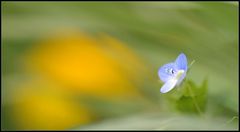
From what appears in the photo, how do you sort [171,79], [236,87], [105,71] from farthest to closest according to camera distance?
[105,71]
[236,87]
[171,79]

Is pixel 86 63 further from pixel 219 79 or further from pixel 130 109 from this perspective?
pixel 219 79

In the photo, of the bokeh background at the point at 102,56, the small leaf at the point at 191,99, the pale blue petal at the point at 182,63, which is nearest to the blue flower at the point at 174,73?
the pale blue petal at the point at 182,63

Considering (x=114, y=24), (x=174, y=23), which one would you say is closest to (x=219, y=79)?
(x=174, y=23)

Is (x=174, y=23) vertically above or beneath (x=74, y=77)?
above

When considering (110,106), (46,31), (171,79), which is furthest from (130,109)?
(171,79)

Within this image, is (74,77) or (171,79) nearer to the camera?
(171,79)

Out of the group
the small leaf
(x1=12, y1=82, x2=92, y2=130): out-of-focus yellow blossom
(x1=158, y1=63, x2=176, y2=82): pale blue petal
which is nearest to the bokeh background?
(x1=12, y1=82, x2=92, y2=130): out-of-focus yellow blossom

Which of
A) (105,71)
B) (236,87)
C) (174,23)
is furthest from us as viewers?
(105,71)
